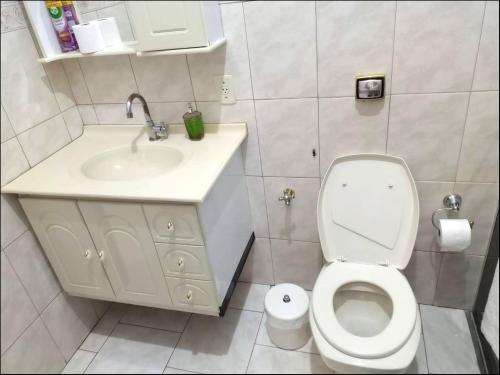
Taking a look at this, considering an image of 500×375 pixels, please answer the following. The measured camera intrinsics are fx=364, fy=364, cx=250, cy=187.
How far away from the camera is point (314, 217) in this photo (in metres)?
1.56

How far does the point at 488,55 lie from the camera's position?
111 centimetres

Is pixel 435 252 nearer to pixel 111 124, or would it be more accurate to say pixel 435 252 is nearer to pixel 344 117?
pixel 344 117

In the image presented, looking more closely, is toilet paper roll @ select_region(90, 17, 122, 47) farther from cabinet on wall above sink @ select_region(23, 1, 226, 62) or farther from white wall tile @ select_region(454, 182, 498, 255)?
white wall tile @ select_region(454, 182, 498, 255)

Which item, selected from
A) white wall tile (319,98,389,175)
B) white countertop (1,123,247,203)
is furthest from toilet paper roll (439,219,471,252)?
white countertop (1,123,247,203)

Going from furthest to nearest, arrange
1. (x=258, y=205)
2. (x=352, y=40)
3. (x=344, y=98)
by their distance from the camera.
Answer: (x=258, y=205)
(x=344, y=98)
(x=352, y=40)

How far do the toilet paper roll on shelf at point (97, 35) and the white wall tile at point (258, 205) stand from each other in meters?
0.74

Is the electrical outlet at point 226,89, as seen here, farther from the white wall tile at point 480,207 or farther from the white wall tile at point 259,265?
the white wall tile at point 480,207

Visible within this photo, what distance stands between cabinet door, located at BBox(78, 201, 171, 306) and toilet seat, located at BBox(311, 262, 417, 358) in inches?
23.2

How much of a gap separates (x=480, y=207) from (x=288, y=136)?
76 cm

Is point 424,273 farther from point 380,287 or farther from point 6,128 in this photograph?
point 6,128

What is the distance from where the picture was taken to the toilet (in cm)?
131

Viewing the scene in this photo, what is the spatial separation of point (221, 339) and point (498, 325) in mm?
1041

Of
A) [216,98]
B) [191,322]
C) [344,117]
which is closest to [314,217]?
[344,117]

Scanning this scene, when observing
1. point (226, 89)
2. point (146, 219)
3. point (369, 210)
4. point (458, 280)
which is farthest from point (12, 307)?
point (458, 280)
